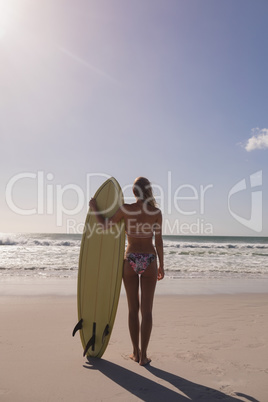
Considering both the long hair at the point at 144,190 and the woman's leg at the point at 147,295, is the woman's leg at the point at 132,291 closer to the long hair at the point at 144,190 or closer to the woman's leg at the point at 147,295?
the woman's leg at the point at 147,295

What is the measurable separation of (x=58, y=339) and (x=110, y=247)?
1323mm

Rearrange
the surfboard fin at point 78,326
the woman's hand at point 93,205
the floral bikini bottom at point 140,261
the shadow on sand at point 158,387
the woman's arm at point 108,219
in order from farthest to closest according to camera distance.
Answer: the woman's hand at point 93,205
the surfboard fin at point 78,326
the woman's arm at point 108,219
the floral bikini bottom at point 140,261
the shadow on sand at point 158,387

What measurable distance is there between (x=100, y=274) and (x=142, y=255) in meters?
0.59

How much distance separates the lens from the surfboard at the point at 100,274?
9.42ft

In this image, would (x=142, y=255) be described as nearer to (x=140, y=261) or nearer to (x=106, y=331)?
(x=140, y=261)

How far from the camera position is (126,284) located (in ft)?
9.07

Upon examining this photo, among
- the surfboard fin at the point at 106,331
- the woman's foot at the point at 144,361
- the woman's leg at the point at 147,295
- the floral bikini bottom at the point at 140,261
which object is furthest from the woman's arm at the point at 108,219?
the woman's foot at the point at 144,361

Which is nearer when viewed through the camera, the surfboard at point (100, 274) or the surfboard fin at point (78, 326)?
the surfboard at point (100, 274)

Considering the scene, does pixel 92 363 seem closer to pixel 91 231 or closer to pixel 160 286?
pixel 91 231

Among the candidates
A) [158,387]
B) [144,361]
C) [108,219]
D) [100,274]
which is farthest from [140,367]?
[108,219]

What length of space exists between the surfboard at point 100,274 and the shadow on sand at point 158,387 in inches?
11.6

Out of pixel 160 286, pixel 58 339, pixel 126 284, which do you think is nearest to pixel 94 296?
pixel 126 284

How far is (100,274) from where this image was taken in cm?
306

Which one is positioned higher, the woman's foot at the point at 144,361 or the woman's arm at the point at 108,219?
the woman's arm at the point at 108,219
